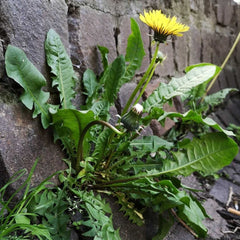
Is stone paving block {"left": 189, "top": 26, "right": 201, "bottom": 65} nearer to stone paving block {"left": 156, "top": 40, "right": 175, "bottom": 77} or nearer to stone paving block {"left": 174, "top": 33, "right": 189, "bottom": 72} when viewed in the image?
stone paving block {"left": 174, "top": 33, "right": 189, "bottom": 72}

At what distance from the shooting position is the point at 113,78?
1.32m

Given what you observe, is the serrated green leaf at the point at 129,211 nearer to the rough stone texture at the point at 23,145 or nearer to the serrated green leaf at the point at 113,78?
the rough stone texture at the point at 23,145

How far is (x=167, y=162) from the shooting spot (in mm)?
1283

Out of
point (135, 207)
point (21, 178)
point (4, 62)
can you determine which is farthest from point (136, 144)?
point (4, 62)

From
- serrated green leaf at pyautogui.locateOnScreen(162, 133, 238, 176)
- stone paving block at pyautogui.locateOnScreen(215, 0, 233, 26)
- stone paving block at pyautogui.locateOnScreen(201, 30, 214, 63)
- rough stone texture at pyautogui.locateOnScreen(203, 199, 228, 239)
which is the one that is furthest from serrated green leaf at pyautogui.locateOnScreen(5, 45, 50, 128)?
stone paving block at pyautogui.locateOnScreen(215, 0, 233, 26)

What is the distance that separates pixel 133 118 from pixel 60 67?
1.28 feet

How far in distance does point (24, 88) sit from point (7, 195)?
38 cm

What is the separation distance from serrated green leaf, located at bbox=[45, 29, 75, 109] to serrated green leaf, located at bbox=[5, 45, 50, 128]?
9 centimetres

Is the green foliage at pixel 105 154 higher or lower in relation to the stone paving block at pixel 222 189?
higher

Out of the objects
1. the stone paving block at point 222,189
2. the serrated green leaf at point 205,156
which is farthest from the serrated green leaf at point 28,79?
the stone paving block at point 222,189

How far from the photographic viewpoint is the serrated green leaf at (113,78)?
1311 mm

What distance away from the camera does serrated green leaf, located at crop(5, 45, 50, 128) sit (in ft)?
3.28

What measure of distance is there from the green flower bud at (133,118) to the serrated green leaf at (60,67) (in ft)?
0.94

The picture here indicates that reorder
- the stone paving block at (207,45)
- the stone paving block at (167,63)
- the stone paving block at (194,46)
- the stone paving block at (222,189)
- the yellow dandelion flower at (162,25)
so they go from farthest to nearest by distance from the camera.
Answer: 1. the stone paving block at (207,45)
2. the stone paving block at (194,46)
3. the stone paving block at (167,63)
4. the stone paving block at (222,189)
5. the yellow dandelion flower at (162,25)
